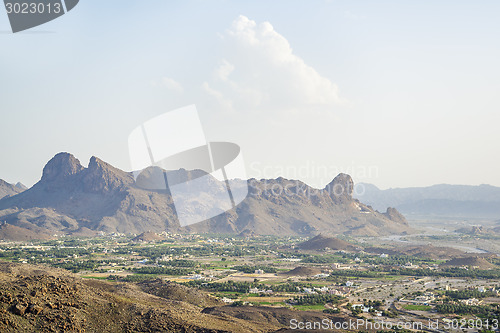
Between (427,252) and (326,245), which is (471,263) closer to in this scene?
(427,252)

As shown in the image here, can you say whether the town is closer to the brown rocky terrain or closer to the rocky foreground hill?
the brown rocky terrain

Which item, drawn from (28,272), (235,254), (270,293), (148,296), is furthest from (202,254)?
(148,296)

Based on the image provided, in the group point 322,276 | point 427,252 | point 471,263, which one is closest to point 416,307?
point 322,276

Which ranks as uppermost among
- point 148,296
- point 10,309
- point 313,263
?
point 10,309

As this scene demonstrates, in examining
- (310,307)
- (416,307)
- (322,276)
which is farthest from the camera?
A: (322,276)

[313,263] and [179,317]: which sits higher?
[179,317]

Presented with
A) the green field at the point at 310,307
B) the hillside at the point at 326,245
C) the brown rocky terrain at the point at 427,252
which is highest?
the green field at the point at 310,307

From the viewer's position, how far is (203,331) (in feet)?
122

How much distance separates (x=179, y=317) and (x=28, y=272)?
36246 millimetres

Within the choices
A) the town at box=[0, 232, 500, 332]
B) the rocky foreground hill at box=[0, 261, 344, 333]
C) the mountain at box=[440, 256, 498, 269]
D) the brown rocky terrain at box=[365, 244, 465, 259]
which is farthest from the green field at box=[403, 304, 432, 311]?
the brown rocky terrain at box=[365, 244, 465, 259]

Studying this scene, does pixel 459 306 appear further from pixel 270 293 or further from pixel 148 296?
pixel 148 296

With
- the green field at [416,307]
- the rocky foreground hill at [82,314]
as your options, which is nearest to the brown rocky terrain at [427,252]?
the green field at [416,307]

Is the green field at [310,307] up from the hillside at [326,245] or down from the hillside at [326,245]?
up

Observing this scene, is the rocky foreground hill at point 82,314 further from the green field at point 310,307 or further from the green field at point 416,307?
the green field at point 416,307
